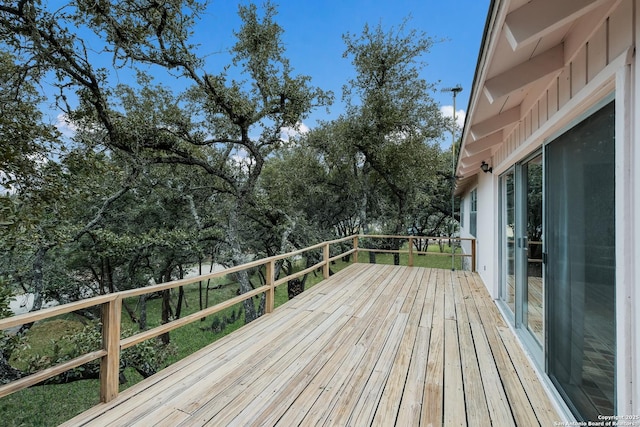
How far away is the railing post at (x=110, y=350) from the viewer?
203 centimetres

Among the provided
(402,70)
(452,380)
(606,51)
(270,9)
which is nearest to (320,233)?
(402,70)

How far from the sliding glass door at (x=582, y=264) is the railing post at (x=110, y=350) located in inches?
115

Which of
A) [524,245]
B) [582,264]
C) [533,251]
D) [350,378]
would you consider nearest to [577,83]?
[582,264]

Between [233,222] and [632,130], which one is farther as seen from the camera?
[233,222]

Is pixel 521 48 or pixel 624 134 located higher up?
pixel 521 48

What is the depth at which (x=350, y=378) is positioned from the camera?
244 centimetres

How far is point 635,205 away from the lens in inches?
48.7

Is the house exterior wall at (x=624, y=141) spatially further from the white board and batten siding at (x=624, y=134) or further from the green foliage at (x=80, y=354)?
the green foliage at (x=80, y=354)

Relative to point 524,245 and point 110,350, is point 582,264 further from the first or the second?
point 110,350

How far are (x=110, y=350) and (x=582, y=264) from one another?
3.05 meters

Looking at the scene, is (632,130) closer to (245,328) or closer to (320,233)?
(245,328)

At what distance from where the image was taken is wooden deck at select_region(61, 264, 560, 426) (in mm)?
1962

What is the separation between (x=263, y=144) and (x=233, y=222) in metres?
2.29

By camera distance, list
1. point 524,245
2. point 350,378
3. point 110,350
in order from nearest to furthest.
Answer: point 110,350, point 350,378, point 524,245
